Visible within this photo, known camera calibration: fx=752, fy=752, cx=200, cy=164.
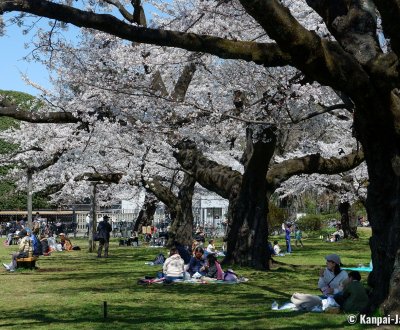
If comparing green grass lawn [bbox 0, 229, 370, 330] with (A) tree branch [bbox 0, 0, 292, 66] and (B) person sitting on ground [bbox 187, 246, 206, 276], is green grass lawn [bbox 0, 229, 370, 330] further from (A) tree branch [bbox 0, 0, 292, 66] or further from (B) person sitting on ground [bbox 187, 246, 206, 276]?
(A) tree branch [bbox 0, 0, 292, 66]

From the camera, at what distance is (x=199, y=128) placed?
70.2 ft

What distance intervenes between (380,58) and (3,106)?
1048 centimetres

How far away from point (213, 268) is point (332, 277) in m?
4.78

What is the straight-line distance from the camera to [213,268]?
17.4 m

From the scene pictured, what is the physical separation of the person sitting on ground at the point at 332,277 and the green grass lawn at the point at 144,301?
0.84m

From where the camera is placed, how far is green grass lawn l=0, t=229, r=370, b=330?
1071cm

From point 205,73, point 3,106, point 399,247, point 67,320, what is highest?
point 205,73

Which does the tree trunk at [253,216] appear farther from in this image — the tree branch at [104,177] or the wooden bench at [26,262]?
the tree branch at [104,177]

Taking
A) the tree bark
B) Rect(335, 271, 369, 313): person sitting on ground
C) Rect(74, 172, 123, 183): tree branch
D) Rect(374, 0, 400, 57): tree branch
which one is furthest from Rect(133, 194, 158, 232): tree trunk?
Rect(374, 0, 400, 57): tree branch

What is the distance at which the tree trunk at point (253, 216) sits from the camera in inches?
829

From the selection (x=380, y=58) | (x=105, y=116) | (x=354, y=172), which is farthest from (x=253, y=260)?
(x=354, y=172)

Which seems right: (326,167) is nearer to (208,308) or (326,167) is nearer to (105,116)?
(105,116)

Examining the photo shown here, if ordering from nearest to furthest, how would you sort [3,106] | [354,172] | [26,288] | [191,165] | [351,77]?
[351,77] < [26,288] < [3,106] < [191,165] < [354,172]

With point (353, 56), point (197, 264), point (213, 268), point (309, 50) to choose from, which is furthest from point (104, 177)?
point (309, 50)
